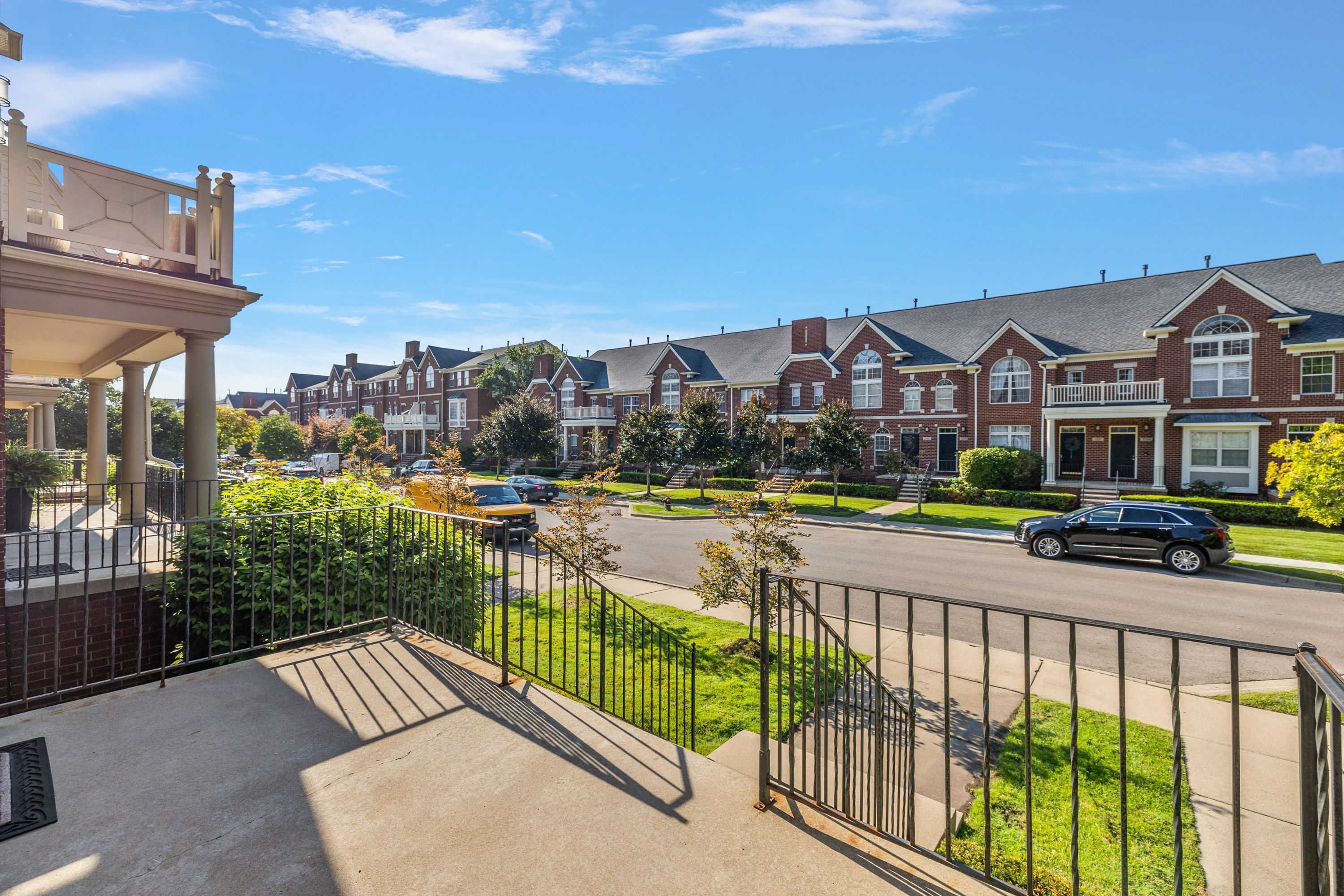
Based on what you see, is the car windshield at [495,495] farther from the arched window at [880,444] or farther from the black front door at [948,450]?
the black front door at [948,450]

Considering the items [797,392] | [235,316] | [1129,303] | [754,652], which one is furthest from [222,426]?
[1129,303]

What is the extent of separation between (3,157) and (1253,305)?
114 feet

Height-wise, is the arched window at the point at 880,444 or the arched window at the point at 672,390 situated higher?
the arched window at the point at 672,390

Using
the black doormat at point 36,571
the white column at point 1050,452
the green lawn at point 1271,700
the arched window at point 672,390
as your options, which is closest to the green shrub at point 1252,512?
the white column at point 1050,452

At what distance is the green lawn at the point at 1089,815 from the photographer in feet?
12.9

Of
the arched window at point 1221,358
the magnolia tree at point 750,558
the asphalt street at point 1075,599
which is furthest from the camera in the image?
the arched window at point 1221,358

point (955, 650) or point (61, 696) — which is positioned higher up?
point (61, 696)

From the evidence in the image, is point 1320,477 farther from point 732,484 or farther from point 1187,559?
point 732,484

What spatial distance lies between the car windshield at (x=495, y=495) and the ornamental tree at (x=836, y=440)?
14.1 m

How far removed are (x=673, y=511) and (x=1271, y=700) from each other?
2072cm

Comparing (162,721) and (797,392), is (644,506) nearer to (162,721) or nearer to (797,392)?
(797,392)

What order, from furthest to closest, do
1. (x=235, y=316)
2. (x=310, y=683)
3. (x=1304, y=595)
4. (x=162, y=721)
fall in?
(x=1304, y=595)
(x=235, y=316)
(x=310, y=683)
(x=162, y=721)

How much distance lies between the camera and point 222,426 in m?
52.1

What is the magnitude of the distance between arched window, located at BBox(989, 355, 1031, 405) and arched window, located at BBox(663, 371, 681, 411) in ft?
66.2
